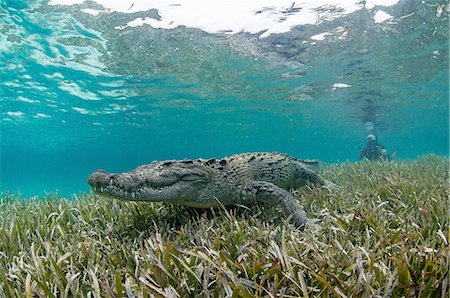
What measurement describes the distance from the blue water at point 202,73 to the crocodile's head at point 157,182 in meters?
6.06

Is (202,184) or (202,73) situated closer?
(202,184)

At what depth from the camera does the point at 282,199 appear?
413cm

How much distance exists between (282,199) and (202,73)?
17.3 meters

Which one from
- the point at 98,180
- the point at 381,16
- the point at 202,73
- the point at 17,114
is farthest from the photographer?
the point at 17,114

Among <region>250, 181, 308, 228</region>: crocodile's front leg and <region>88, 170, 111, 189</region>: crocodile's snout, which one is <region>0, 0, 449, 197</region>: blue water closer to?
<region>88, 170, 111, 189</region>: crocodile's snout

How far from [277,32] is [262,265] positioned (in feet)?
47.0

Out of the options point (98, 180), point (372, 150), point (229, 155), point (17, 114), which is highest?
point (98, 180)

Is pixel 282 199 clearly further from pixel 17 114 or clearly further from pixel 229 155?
pixel 17 114

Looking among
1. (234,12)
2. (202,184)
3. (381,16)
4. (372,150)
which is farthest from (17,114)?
(202,184)

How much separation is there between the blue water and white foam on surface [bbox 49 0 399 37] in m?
0.52

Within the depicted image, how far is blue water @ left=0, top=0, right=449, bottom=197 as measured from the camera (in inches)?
579

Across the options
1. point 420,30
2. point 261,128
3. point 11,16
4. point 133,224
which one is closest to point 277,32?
point 420,30

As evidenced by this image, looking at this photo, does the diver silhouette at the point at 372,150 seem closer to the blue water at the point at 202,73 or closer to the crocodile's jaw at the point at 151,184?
the blue water at the point at 202,73

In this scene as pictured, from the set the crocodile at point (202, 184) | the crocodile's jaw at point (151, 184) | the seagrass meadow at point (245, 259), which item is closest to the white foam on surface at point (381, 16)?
the crocodile at point (202, 184)
